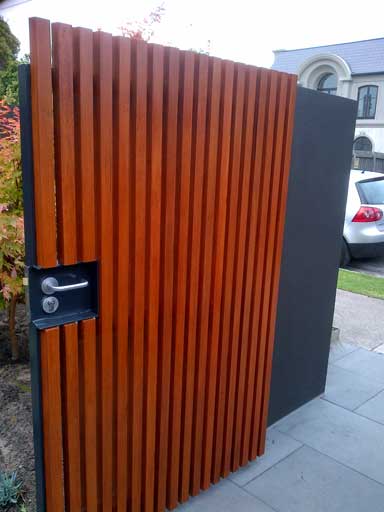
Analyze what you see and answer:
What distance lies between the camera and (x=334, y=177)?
2760mm

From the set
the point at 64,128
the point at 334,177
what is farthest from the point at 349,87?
the point at 64,128

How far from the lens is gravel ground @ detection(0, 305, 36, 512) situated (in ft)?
7.48

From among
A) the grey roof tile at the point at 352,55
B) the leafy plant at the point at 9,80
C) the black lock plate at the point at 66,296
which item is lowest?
the black lock plate at the point at 66,296

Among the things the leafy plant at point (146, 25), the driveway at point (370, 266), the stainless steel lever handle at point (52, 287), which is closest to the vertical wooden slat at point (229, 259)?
the stainless steel lever handle at point (52, 287)

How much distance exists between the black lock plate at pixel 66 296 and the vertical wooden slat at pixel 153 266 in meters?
0.24

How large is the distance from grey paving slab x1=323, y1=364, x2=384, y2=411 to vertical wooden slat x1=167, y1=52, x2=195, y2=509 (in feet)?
4.99

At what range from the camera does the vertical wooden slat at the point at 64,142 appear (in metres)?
1.33

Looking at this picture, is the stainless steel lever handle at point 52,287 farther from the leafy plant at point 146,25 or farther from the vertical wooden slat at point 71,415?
the leafy plant at point 146,25

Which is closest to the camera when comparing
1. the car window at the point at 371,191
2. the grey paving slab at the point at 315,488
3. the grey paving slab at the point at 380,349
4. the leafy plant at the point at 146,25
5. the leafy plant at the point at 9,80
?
the grey paving slab at the point at 315,488

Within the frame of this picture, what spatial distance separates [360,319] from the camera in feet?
15.7

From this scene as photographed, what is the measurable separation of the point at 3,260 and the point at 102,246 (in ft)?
4.94

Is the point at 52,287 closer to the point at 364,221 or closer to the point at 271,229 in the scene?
the point at 271,229

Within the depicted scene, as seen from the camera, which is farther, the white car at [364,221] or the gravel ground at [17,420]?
the white car at [364,221]

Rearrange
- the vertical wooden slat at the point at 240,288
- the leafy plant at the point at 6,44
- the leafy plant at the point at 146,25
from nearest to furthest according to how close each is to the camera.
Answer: the vertical wooden slat at the point at 240,288 < the leafy plant at the point at 146,25 < the leafy plant at the point at 6,44
